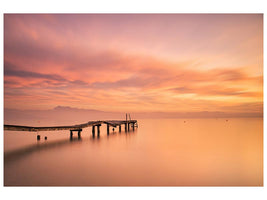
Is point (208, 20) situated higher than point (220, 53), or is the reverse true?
point (208, 20)

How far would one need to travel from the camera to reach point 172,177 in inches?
405

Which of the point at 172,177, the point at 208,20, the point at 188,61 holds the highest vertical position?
the point at 208,20

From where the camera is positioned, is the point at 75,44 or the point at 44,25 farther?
the point at 75,44

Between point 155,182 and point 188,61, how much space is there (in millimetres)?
10646

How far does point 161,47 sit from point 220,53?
173 inches

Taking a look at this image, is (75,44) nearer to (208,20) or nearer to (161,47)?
(161,47)
